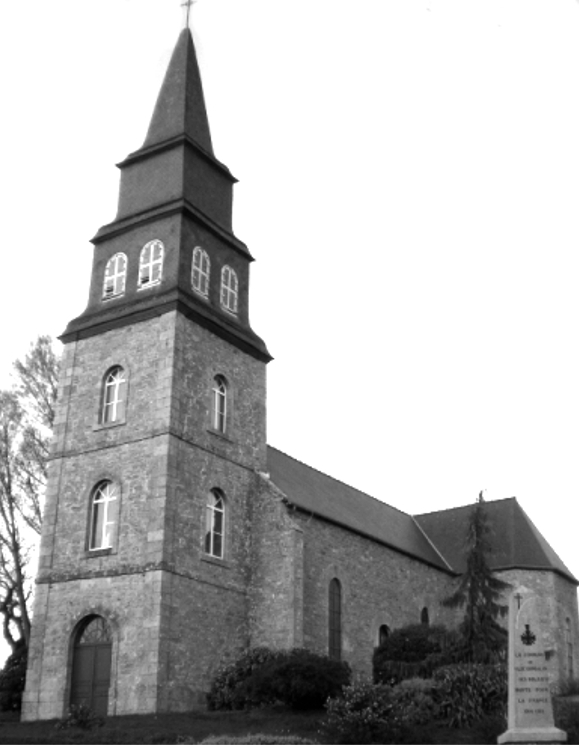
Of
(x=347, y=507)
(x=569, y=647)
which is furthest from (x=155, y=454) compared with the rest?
(x=569, y=647)

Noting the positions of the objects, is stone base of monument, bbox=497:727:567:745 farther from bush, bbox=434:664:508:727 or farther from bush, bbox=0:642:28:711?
bush, bbox=0:642:28:711

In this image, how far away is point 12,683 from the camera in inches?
1091

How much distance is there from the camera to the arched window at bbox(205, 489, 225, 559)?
27.7 metres

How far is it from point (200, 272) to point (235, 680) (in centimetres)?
1274

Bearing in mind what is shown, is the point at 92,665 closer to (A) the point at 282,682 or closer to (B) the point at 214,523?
(B) the point at 214,523

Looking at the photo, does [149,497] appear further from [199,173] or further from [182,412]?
[199,173]

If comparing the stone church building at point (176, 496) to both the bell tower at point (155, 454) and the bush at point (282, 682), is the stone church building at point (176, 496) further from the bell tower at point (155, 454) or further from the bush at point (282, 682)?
the bush at point (282, 682)

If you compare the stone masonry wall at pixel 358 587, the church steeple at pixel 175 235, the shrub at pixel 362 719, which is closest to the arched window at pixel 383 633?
the stone masonry wall at pixel 358 587

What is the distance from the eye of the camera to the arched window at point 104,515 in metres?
26.7

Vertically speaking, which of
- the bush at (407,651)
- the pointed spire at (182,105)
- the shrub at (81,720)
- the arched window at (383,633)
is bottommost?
the shrub at (81,720)

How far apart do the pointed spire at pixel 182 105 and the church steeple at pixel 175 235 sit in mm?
51

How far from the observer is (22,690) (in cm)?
2759

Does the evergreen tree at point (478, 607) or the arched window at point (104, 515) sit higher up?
the arched window at point (104, 515)

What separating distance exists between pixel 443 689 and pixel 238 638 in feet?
23.8
